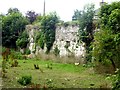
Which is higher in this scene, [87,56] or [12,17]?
[12,17]

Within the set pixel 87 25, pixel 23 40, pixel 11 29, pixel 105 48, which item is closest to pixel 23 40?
pixel 23 40

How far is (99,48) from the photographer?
1353 cm

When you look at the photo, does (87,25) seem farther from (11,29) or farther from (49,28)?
(11,29)

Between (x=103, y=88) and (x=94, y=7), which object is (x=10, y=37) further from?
(x=103, y=88)

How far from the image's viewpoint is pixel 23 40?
26109 mm

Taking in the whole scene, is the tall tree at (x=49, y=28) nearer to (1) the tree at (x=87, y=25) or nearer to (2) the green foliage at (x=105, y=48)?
(1) the tree at (x=87, y=25)

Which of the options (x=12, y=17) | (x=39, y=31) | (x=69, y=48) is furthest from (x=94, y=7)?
(x=12, y=17)

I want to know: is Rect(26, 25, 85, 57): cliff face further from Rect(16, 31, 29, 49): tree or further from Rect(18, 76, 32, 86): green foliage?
Rect(18, 76, 32, 86): green foliage

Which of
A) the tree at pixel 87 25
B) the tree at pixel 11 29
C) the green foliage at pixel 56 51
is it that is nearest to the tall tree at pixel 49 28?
the green foliage at pixel 56 51

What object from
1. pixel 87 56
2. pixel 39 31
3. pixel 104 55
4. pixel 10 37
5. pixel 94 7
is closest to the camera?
pixel 104 55

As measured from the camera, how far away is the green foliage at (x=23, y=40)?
26073 mm

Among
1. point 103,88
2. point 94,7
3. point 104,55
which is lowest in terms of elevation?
point 103,88

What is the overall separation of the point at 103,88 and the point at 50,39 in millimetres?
12135

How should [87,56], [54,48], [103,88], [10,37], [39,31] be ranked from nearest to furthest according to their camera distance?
[103,88] < [87,56] < [54,48] < [39,31] < [10,37]
